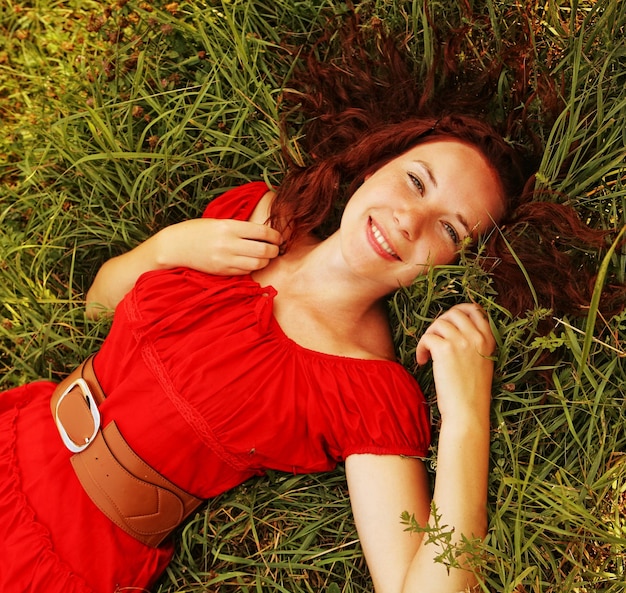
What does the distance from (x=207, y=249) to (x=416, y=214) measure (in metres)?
0.79

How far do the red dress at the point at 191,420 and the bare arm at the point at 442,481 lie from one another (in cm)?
13

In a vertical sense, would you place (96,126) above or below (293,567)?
above

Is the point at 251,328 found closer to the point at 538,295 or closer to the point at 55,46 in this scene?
the point at 538,295

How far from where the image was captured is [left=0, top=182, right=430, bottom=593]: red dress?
225 cm

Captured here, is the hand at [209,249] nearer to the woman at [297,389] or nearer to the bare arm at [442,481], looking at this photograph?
the woman at [297,389]

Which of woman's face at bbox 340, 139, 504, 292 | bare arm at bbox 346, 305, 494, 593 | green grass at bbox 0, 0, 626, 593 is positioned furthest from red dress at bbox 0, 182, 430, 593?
woman's face at bbox 340, 139, 504, 292

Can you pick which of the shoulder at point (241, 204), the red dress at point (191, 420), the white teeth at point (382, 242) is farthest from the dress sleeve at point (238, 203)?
the white teeth at point (382, 242)

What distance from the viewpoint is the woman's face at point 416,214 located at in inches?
87.8

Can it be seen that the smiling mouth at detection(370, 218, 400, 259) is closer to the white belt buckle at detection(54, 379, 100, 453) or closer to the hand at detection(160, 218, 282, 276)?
the hand at detection(160, 218, 282, 276)

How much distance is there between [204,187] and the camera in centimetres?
301

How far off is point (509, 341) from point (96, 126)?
6.41 feet

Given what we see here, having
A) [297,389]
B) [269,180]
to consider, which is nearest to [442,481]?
[297,389]

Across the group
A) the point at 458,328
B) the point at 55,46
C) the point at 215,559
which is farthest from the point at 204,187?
the point at 215,559

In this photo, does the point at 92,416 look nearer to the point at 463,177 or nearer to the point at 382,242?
the point at 382,242
